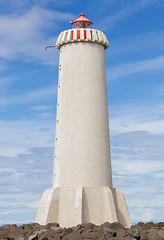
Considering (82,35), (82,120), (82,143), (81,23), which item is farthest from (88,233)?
(81,23)

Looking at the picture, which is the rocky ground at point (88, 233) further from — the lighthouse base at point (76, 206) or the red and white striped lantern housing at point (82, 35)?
the red and white striped lantern housing at point (82, 35)

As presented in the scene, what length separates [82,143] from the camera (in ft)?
67.6

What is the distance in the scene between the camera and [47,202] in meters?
20.0

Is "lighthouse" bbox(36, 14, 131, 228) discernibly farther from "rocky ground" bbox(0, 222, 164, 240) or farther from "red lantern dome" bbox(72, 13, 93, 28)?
"rocky ground" bbox(0, 222, 164, 240)

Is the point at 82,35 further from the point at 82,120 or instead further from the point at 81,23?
the point at 82,120

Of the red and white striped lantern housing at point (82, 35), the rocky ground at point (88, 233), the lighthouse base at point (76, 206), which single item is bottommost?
the rocky ground at point (88, 233)

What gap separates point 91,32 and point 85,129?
5.53 metres

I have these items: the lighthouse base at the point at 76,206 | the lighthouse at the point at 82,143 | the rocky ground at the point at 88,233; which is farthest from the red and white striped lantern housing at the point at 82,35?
the rocky ground at the point at 88,233

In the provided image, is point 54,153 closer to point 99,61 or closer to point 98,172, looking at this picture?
point 98,172

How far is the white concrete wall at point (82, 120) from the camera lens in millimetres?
20500

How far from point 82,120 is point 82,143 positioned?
1235 millimetres

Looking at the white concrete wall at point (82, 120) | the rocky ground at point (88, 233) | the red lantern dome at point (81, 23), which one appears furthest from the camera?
the red lantern dome at point (81, 23)

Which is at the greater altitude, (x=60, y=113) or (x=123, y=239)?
(x=60, y=113)

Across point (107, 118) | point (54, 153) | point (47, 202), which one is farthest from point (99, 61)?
point (47, 202)
